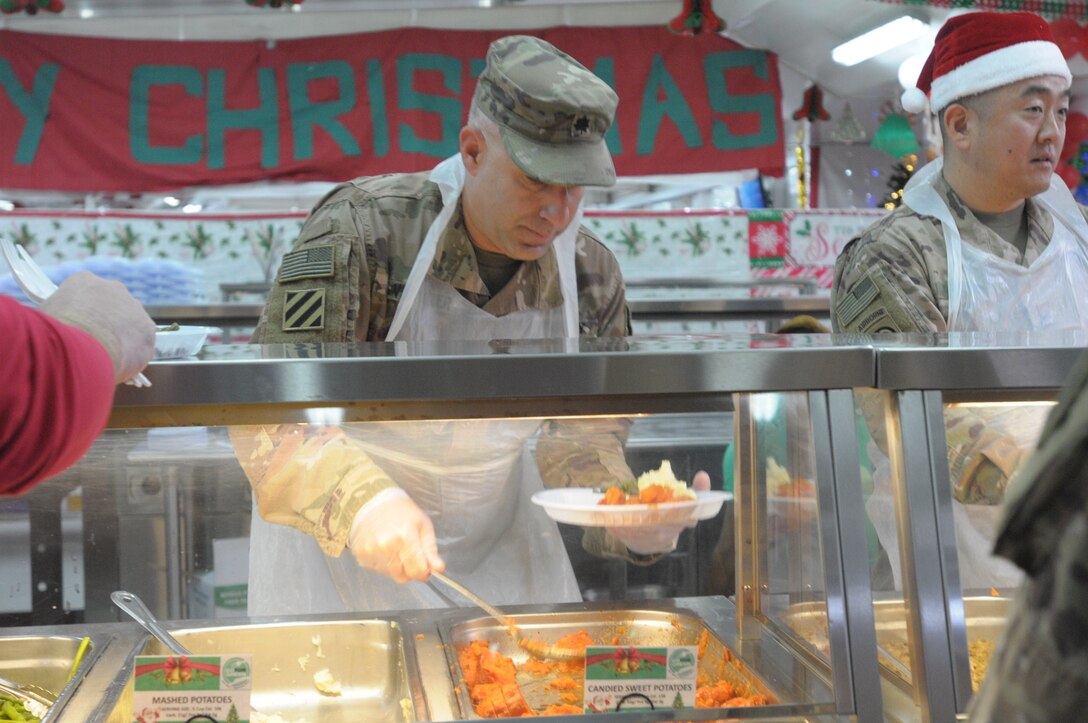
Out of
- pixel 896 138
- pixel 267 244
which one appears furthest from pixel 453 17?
pixel 896 138

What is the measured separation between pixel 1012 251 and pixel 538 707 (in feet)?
5.46

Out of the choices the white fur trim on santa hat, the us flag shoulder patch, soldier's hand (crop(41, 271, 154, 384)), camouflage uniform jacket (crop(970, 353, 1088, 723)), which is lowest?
camouflage uniform jacket (crop(970, 353, 1088, 723))

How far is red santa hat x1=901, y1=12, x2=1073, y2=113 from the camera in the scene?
2402 millimetres

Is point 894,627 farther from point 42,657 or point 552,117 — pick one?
point 42,657

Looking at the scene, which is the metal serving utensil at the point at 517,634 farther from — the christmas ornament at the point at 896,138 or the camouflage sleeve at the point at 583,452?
the christmas ornament at the point at 896,138

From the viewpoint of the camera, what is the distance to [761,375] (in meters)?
1.30

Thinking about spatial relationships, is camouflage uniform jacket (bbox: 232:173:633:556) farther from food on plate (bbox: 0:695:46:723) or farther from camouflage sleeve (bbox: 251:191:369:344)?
food on plate (bbox: 0:695:46:723)

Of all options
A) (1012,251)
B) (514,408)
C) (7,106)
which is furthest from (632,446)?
(7,106)

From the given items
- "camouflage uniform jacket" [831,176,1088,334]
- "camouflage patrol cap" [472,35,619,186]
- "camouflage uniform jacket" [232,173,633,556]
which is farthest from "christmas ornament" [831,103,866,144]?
"camouflage patrol cap" [472,35,619,186]

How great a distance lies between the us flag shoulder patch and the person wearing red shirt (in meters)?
0.86

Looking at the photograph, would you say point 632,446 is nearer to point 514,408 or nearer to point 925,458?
point 514,408

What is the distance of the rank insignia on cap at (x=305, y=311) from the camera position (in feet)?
6.05

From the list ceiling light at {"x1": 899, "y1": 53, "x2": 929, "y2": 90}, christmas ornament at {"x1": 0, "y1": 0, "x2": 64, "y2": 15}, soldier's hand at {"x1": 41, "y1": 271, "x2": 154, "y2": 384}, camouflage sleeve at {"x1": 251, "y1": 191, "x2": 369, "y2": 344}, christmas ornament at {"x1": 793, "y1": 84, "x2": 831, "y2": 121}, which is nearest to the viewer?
soldier's hand at {"x1": 41, "y1": 271, "x2": 154, "y2": 384}

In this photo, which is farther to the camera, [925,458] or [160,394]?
[925,458]
